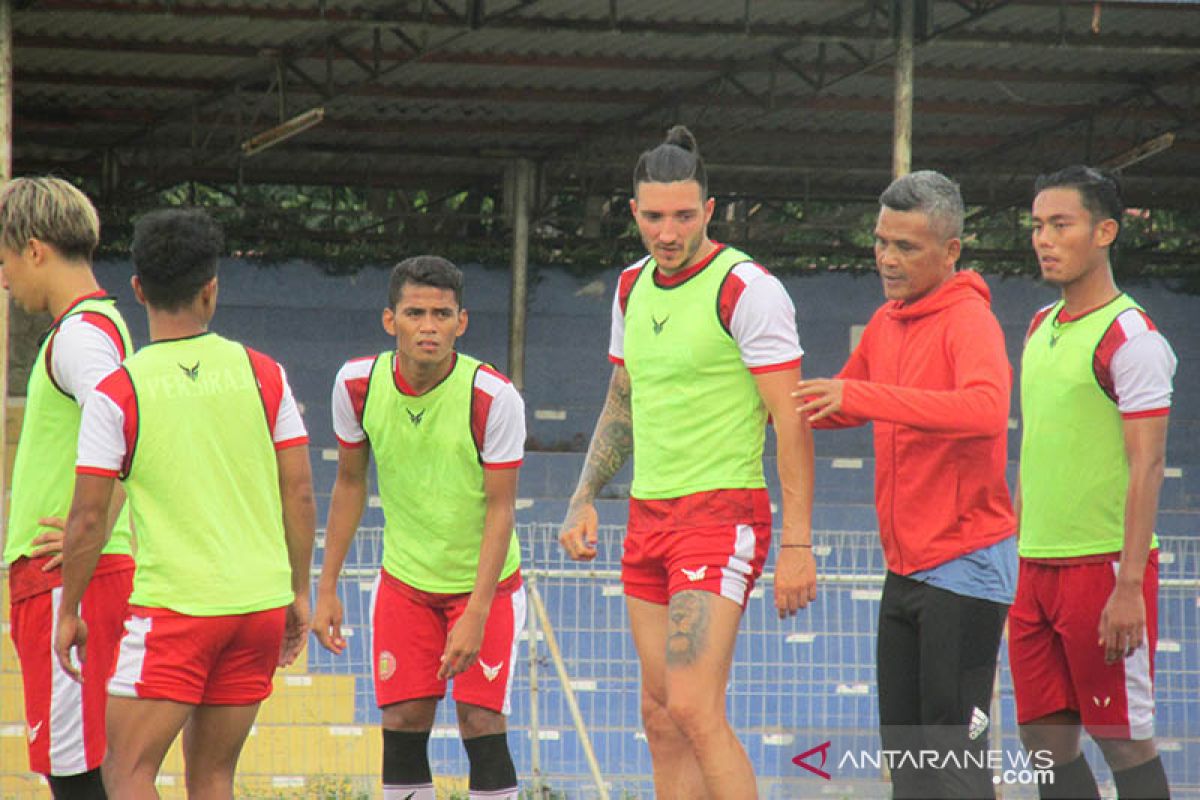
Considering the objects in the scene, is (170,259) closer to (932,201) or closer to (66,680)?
(66,680)

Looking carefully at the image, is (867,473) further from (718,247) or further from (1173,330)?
(718,247)

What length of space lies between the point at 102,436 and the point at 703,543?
1807mm

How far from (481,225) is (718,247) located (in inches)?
717

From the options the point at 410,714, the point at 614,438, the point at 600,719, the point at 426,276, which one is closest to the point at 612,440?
the point at 614,438

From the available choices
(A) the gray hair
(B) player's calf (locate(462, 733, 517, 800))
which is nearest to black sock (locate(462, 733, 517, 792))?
(B) player's calf (locate(462, 733, 517, 800))

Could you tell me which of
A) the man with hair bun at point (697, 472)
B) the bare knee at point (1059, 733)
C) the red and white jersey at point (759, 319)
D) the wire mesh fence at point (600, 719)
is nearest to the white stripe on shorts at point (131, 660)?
the man with hair bun at point (697, 472)

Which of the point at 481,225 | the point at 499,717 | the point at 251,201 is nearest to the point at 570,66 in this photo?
the point at 481,225

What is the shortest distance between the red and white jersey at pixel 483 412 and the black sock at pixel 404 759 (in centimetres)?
103

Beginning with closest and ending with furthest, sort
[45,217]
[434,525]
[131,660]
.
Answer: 1. [131,660]
2. [45,217]
3. [434,525]

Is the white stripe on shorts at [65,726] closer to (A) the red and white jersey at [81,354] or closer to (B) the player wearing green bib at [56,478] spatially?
(B) the player wearing green bib at [56,478]

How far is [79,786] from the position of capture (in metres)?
4.67

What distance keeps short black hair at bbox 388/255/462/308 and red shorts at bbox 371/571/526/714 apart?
1078 millimetres

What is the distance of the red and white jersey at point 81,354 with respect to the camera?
4.64m

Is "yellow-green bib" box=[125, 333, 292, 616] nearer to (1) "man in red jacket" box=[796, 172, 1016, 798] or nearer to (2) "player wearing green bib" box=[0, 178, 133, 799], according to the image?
(2) "player wearing green bib" box=[0, 178, 133, 799]
